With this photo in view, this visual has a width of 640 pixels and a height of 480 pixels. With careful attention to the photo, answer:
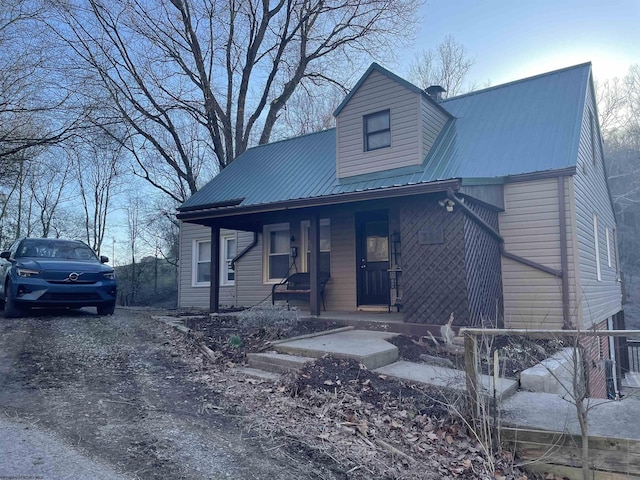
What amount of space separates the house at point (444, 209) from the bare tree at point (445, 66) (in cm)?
1326

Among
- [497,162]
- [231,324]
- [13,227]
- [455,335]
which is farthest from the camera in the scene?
[13,227]

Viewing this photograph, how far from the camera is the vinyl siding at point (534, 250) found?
24.6 ft

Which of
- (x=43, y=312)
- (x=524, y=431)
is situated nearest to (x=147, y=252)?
(x=43, y=312)

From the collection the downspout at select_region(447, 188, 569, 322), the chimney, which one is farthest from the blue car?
the chimney

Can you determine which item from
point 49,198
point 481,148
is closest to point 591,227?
point 481,148

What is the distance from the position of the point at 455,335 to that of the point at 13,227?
79.3ft

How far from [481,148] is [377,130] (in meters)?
2.12

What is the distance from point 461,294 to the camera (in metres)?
6.69

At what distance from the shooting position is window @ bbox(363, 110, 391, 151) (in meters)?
9.03

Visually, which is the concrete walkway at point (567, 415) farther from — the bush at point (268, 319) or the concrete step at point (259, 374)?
the bush at point (268, 319)

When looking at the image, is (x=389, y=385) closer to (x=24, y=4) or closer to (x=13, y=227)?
(x=24, y=4)

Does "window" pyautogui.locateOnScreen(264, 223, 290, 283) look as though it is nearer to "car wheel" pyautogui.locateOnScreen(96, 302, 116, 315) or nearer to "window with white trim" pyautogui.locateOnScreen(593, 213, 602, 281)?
"car wheel" pyautogui.locateOnScreen(96, 302, 116, 315)

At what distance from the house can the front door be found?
3cm

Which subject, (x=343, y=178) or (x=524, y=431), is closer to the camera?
(x=524, y=431)
